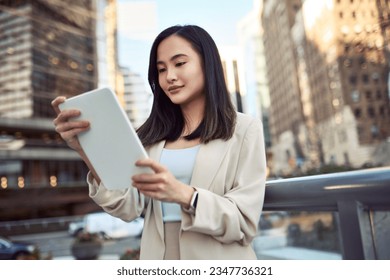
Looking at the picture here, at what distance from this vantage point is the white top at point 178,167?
700mm

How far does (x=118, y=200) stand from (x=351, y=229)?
0.40m

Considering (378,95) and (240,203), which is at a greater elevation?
(378,95)

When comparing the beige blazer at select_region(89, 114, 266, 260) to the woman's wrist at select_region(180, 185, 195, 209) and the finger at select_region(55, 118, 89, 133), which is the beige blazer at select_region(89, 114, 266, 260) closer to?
the woman's wrist at select_region(180, 185, 195, 209)

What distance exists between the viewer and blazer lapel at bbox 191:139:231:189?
67cm

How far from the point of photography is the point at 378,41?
5.01 m

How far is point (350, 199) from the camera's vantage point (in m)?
0.58

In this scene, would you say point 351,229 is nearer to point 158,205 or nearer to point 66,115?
point 158,205

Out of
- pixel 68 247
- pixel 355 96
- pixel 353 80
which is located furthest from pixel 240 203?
pixel 355 96

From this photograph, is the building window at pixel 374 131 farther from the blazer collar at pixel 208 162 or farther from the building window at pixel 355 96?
the blazer collar at pixel 208 162

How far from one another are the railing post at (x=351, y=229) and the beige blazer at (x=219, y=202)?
0.42ft

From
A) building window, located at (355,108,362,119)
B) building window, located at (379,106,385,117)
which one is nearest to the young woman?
building window, located at (379,106,385,117)

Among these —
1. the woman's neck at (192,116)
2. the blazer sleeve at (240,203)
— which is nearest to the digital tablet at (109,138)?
the blazer sleeve at (240,203)

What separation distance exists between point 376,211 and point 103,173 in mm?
428

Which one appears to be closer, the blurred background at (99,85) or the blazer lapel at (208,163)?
the blazer lapel at (208,163)
